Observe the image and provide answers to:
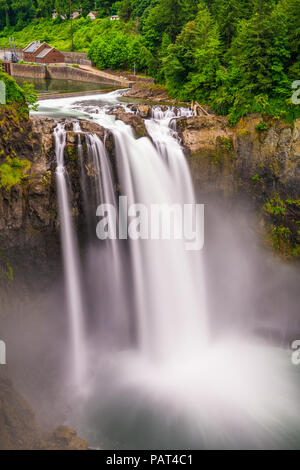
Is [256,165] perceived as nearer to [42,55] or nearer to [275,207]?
[275,207]

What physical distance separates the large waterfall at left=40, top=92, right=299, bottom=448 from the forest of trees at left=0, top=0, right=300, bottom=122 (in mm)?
4337

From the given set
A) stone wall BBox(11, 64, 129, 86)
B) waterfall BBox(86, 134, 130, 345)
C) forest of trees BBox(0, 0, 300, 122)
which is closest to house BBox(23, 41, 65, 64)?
stone wall BBox(11, 64, 129, 86)

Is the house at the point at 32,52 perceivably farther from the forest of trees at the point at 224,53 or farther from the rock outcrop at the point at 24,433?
the rock outcrop at the point at 24,433

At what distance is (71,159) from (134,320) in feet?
23.3

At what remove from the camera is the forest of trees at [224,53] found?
16062 mm

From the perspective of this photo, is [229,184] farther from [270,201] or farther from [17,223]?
[17,223]

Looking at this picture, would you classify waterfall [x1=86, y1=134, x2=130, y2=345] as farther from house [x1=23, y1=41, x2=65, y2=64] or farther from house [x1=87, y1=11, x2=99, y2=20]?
house [x1=87, y1=11, x2=99, y2=20]

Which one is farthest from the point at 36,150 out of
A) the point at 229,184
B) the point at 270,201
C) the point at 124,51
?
the point at 124,51

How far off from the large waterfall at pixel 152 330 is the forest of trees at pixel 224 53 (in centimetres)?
434

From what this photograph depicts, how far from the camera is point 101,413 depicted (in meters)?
10.8

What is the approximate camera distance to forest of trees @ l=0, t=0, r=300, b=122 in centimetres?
1606

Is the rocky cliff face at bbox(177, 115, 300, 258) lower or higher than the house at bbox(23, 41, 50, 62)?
lower

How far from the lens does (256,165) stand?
657 inches

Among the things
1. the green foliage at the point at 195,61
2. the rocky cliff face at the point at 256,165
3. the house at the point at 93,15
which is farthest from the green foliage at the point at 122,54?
the house at the point at 93,15
